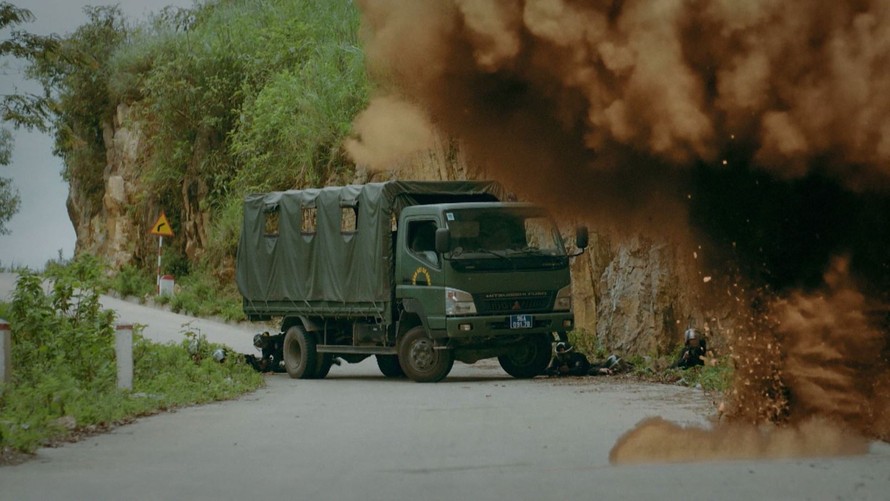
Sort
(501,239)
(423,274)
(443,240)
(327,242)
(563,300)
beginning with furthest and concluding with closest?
(327,242)
(563,300)
(501,239)
(423,274)
(443,240)

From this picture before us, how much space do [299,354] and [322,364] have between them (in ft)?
1.93

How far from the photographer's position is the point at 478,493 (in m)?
9.14

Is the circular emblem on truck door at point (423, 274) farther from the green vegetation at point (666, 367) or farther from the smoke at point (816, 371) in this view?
the smoke at point (816, 371)

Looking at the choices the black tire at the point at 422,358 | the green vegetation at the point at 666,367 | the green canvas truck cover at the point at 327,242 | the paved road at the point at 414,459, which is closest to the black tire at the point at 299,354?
the green canvas truck cover at the point at 327,242

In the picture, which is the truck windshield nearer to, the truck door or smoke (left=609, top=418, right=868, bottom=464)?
the truck door

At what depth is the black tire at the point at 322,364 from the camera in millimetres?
23281

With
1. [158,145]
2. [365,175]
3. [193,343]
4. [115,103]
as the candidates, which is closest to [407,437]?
[193,343]

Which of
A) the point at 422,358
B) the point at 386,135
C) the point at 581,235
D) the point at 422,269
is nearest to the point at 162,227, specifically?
the point at 386,135

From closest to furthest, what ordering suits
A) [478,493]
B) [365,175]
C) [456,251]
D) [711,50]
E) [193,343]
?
[478,493]
[711,50]
[456,251]
[193,343]
[365,175]

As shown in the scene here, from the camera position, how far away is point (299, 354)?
23.7 metres

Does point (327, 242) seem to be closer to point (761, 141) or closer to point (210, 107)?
point (761, 141)

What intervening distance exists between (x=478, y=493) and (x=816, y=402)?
3481mm

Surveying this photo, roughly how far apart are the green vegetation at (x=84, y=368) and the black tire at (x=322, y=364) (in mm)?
1210

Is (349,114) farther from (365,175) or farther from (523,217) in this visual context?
(523,217)
